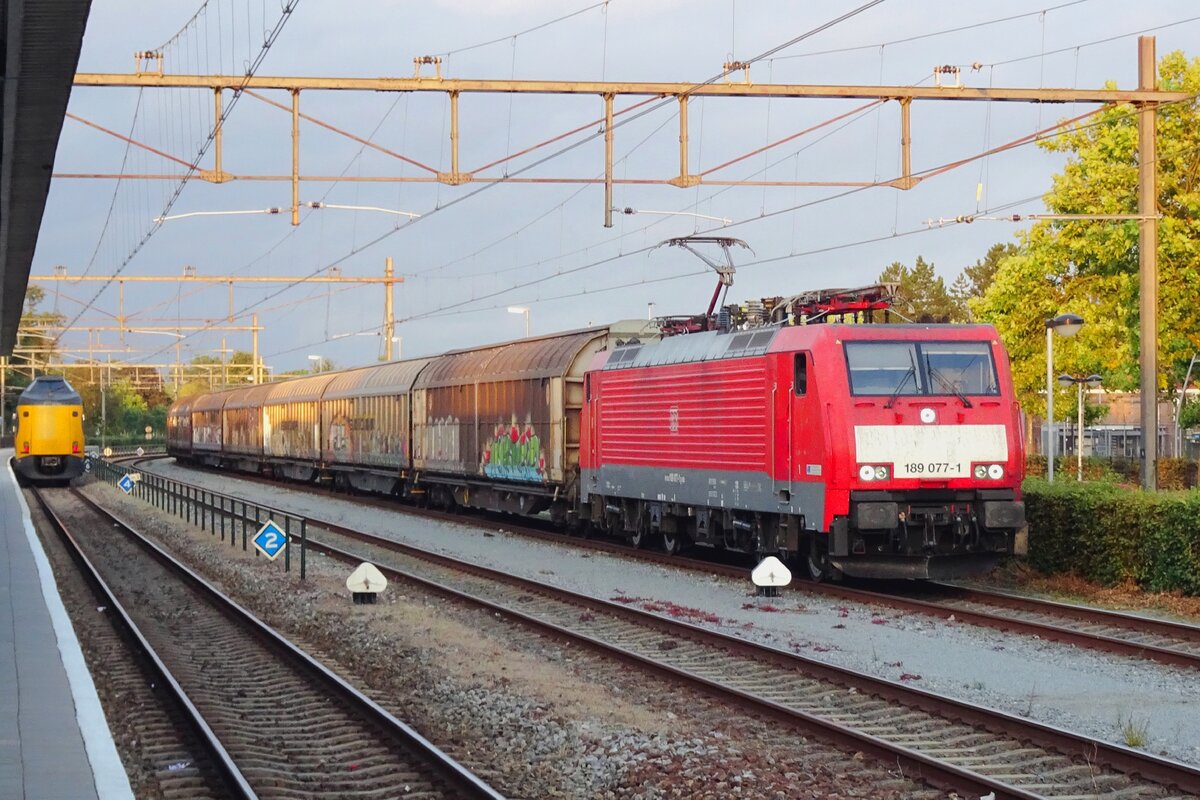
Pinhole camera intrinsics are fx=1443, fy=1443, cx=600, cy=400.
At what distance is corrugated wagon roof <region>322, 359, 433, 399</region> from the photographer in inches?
1523

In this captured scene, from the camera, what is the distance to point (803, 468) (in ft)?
56.2

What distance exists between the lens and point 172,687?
1196 centimetres

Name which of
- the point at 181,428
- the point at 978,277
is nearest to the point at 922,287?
the point at 978,277

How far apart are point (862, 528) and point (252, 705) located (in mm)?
7419

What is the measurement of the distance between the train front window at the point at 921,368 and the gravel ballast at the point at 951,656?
2.61m

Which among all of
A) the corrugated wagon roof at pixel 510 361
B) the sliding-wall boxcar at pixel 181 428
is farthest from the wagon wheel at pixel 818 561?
the sliding-wall boxcar at pixel 181 428

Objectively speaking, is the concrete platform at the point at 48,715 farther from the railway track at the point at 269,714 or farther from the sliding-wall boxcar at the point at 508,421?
the sliding-wall boxcar at the point at 508,421

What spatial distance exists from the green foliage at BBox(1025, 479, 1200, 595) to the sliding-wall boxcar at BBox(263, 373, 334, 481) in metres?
32.2

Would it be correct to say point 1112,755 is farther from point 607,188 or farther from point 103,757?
point 607,188

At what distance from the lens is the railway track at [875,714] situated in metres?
8.40

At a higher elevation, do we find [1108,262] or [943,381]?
[1108,262]

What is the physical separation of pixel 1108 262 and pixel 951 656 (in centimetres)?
2758

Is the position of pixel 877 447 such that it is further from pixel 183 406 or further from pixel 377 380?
pixel 183 406

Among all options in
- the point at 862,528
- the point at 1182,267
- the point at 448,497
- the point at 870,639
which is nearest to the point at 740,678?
the point at 870,639
